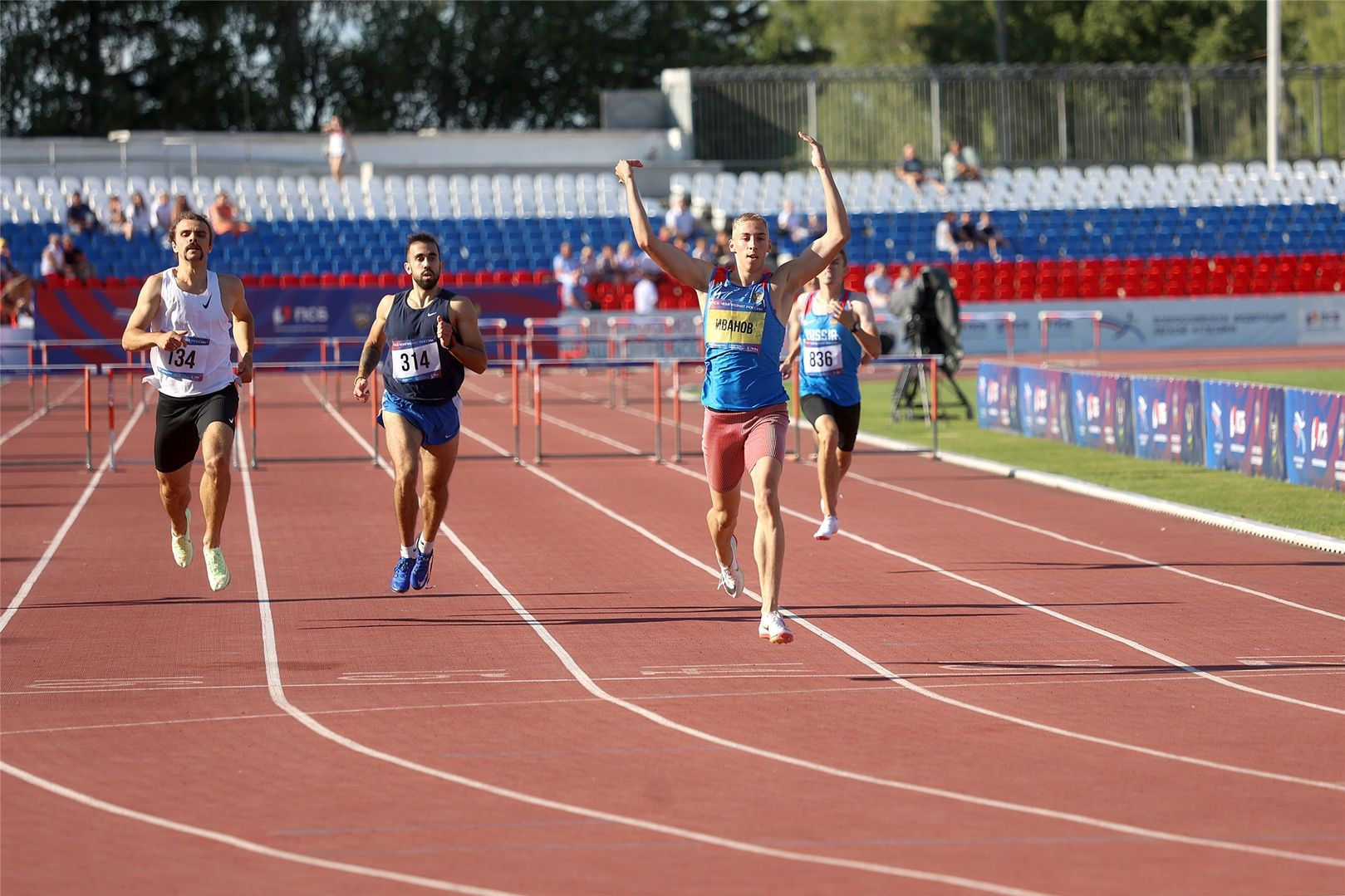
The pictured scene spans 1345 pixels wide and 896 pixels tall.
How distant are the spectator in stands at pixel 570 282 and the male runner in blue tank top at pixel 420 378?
26.3 m

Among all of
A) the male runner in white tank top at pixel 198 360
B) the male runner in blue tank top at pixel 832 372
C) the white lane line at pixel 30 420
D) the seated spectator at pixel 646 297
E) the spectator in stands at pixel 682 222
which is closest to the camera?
the male runner in white tank top at pixel 198 360

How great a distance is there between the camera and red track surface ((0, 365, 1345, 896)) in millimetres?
5719

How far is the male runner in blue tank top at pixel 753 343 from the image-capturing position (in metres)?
8.90

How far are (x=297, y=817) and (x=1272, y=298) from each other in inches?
1491

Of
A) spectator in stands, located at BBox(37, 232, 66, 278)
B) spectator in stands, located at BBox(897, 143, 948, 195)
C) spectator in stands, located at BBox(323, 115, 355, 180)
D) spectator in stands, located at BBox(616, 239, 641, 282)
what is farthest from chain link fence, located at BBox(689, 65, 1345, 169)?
spectator in stands, located at BBox(37, 232, 66, 278)

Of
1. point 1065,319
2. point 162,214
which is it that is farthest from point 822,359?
point 162,214

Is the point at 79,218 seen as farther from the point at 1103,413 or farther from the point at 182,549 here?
the point at 182,549

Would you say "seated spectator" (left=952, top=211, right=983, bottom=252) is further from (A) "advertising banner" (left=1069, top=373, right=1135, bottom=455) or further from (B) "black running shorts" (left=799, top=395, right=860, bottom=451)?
(B) "black running shorts" (left=799, top=395, right=860, bottom=451)

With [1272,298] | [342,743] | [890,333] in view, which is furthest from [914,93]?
[342,743]

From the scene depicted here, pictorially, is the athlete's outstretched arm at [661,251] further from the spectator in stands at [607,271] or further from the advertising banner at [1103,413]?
the spectator in stands at [607,271]

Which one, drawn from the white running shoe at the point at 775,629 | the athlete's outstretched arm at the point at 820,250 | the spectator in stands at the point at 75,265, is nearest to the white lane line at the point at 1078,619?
the white running shoe at the point at 775,629

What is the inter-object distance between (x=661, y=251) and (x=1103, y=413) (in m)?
12.1

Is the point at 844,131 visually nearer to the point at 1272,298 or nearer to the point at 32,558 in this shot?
the point at 1272,298

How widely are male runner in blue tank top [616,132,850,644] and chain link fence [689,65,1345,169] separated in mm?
39679
